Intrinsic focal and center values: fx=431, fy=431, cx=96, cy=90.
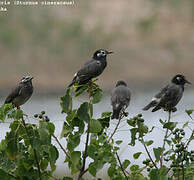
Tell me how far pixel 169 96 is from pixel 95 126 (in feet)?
7.56

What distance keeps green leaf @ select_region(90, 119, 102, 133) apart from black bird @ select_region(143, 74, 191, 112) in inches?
72.9

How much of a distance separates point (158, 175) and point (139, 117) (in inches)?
12.1

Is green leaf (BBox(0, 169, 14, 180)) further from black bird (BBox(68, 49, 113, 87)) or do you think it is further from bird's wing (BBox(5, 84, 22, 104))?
bird's wing (BBox(5, 84, 22, 104))

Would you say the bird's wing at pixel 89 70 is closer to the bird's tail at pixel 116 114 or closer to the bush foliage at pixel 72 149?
the bird's tail at pixel 116 114

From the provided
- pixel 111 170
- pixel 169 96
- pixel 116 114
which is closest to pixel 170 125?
pixel 111 170

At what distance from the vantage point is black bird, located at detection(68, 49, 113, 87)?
362 cm

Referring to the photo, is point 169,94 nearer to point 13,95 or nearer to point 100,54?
point 100,54

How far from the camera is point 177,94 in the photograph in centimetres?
442

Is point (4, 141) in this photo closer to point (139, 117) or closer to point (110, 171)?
point (110, 171)

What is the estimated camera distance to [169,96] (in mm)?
4230

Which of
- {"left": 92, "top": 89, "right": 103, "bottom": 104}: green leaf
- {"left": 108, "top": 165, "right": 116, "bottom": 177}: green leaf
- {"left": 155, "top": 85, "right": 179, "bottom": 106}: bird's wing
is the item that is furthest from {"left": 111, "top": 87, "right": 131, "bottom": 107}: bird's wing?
{"left": 108, "top": 165, "right": 116, "bottom": 177}: green leaf

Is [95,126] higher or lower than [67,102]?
lower

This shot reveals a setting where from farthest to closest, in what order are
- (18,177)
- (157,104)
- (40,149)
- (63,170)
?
(157,104)
(63,170)
(18,177)
(40,149)

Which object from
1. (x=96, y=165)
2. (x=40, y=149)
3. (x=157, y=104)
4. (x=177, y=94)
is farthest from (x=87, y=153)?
(x=177, y=94)
